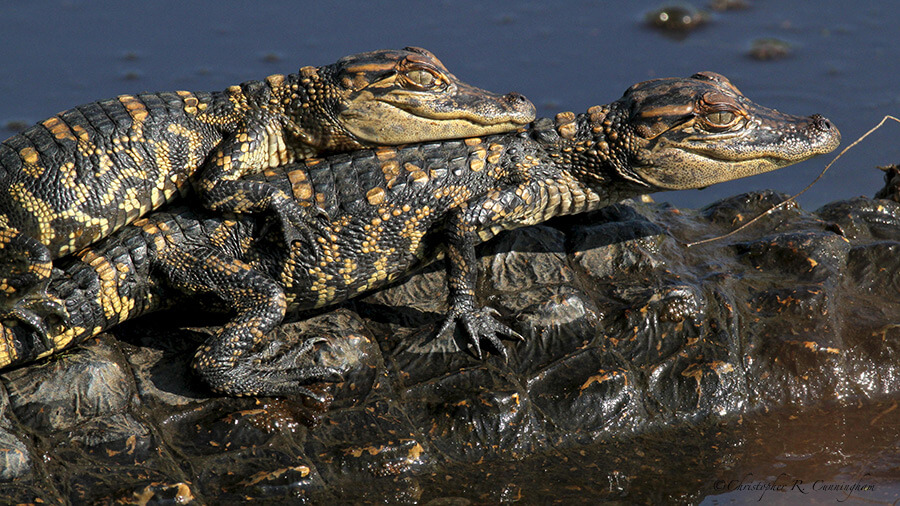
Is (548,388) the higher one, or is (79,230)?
(79,230)

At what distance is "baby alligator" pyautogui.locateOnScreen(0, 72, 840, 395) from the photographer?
5.02 m

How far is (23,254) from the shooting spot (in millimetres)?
4719

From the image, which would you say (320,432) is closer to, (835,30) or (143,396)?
(143,396)

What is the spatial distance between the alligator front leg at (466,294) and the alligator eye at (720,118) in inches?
57.2

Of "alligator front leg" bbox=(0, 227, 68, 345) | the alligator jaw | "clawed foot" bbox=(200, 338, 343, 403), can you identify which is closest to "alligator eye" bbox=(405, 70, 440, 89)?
the alligator jaw

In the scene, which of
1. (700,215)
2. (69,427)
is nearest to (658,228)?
(700,215)

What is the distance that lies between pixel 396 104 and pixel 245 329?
5.00 ft

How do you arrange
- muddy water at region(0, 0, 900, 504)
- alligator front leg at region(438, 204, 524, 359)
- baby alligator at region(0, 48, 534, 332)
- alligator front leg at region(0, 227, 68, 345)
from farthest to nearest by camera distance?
muddy water at region(0, 0, 900, 504)
alligator front leg at region(438, 204, 524, 359)
baby alligator at region(0, 48, 534, 332)
alligator front leg at region(0, 227, 68, 345)

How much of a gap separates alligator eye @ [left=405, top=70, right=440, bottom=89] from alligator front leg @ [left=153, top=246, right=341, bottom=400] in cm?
139

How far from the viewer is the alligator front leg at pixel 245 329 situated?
16.3 feet

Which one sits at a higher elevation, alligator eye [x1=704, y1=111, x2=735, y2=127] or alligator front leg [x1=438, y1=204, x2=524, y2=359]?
alligator eye [x1=704, y1=111, x2=735, y2=127]

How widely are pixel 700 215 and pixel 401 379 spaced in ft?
8.39

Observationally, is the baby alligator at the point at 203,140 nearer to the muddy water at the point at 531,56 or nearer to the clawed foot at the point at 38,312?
the clawed foot at the point at 38,312

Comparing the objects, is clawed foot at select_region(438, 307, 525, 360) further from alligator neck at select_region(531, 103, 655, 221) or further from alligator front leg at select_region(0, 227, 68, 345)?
alligator front leg at select_region(0, 227, 68, 345)
